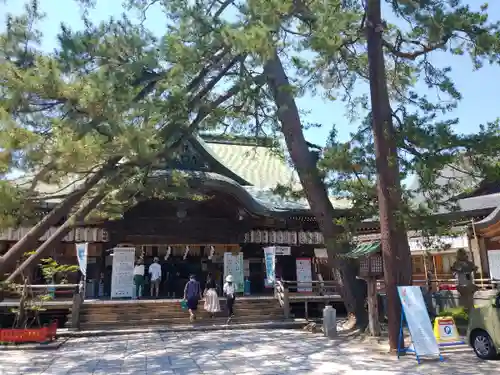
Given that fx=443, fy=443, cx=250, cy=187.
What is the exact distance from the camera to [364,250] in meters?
11.0

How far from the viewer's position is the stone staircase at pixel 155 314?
46.5ft

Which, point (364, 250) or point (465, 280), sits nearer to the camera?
point (465, 280)

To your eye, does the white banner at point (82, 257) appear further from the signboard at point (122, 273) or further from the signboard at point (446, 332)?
the signboard at point (446, 332)

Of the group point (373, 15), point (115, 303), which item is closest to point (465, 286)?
point (373, 15)

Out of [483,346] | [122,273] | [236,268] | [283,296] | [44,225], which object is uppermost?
[44,225]

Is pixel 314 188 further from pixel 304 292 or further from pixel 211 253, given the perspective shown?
pixel 211 253

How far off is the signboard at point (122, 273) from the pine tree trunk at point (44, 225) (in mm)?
6980

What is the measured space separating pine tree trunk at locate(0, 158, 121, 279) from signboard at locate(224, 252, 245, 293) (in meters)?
8.94

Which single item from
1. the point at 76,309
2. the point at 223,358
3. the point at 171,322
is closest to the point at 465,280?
the point at 223,358

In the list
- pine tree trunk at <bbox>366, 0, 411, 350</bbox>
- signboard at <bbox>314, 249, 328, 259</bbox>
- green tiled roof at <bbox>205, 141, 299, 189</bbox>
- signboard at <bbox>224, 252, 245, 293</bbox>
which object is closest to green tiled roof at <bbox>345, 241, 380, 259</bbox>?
pine tree trunk at <bbox>366, 0, 411, 350</bbox>

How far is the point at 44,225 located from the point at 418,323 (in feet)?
24.8

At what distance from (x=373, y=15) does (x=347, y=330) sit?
834 centimetres

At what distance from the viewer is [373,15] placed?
10500 millimetres

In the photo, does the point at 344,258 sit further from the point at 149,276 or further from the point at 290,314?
the point at 149,276
